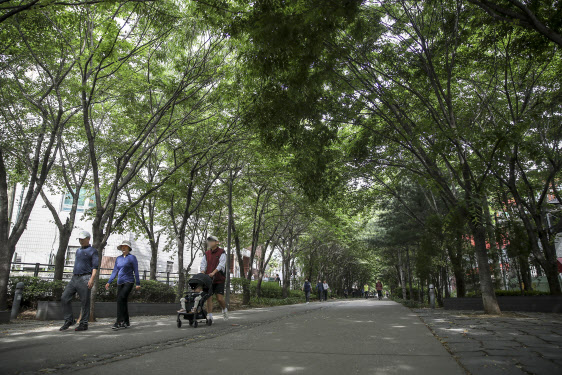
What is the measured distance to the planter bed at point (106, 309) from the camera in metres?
9.53

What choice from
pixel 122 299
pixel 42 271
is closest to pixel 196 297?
pixel 122 299

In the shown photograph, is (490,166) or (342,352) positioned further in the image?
(490,166)

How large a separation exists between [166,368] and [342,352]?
7.13ft

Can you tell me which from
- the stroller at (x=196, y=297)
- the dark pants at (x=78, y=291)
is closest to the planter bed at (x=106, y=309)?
the dark pants at (x=78, y=291)

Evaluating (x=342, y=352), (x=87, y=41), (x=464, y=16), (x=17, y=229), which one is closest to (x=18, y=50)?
(x=87, y=41)

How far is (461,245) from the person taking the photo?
53.1 ft

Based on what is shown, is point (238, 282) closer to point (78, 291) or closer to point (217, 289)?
point (217, 289)

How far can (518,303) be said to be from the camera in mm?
13445

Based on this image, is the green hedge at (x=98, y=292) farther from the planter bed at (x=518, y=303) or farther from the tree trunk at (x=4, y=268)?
the planter bed at (x=518, y=303)

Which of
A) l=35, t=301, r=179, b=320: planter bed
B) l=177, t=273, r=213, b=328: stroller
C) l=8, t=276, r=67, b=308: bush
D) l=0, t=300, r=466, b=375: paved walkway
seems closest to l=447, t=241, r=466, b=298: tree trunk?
l=0, t=300, r=466, b=375: paved walkway

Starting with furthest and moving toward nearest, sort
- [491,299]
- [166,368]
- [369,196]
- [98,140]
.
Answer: [369,196], [98,140], [491,299], [166,368]

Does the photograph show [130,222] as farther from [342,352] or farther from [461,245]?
[461,245]

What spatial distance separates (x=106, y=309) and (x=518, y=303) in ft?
46.2

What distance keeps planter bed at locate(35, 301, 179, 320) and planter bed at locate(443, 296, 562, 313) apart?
10.9 meters
